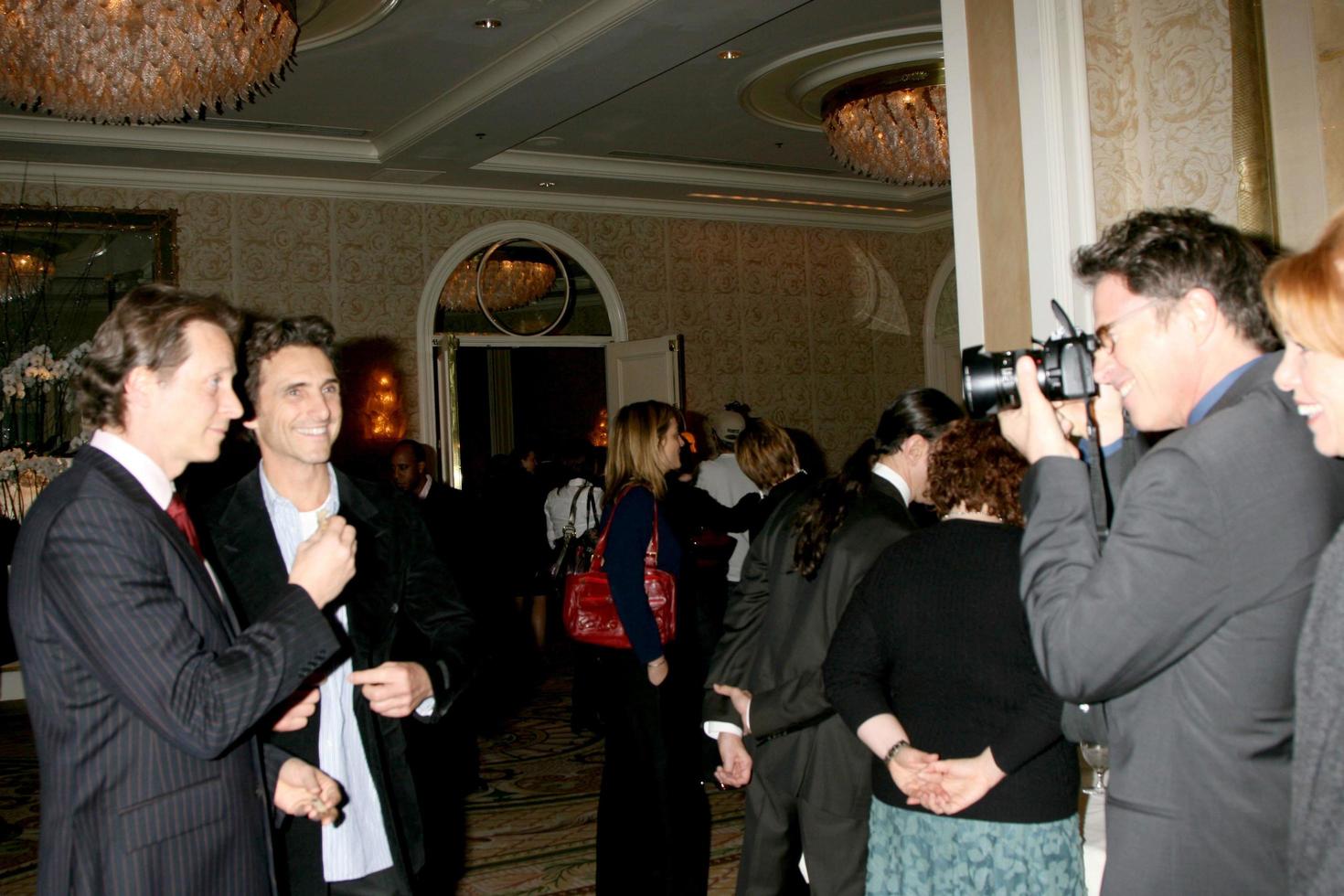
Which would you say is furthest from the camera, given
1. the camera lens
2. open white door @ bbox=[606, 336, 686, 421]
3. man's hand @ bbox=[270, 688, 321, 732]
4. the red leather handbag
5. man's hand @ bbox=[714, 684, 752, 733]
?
open white door @ bbox=[606, 336, 686, 421]

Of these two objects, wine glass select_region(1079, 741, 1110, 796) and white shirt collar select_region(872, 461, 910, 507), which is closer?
wine glass select_region(1079, 741, 1110, 796)

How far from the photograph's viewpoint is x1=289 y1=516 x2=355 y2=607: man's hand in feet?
→ 5.24

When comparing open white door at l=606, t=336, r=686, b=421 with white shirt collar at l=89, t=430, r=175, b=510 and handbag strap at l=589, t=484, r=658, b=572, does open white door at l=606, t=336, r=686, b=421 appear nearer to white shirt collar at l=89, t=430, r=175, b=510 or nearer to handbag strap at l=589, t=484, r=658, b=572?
handbag strap at l=589, t=484, r=658, b=572

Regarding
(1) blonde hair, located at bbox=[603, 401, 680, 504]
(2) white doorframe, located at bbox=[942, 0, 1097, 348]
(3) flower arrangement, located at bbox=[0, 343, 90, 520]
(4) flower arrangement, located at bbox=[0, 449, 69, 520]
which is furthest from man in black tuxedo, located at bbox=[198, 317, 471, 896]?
(4) flower arrangement, located at bbox=[0, 449, 69, 520]

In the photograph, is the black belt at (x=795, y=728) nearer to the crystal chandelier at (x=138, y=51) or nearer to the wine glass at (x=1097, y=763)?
the wine glass at (x=1097, y=763)

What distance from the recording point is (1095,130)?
2.39m

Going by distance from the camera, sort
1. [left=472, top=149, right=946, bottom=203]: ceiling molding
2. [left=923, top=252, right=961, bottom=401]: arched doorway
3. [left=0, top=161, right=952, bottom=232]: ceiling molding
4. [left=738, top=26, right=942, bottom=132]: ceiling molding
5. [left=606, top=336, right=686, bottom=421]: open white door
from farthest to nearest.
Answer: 1. [left=923, top=252, right=961, bottom=401]: arched doorway
2. [left=606, top=336, right=686, bottom=421]: open white door
3. [left=472, top=149, right=946, bottom=203]: ceiling molding
4. [left=0, top=161, right=952, bottom=232]: ceiling molding
5. [left=738, top=26, right=942, bottom=132]: ceiling molding

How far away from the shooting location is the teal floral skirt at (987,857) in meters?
1.83

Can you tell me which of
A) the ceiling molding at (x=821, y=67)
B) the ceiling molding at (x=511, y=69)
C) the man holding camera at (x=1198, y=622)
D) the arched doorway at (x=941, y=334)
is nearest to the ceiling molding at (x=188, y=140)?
the ceiling molding at (x=511, y=69)

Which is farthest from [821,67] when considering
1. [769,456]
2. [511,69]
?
[769,456]

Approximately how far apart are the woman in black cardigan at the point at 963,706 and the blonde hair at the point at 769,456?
7.00ft

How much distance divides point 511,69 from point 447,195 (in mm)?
2621

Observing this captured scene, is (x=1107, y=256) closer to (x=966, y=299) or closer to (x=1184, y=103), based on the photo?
(x=1184, y=103)

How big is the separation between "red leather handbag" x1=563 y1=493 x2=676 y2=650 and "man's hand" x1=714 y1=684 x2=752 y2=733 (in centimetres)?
69
